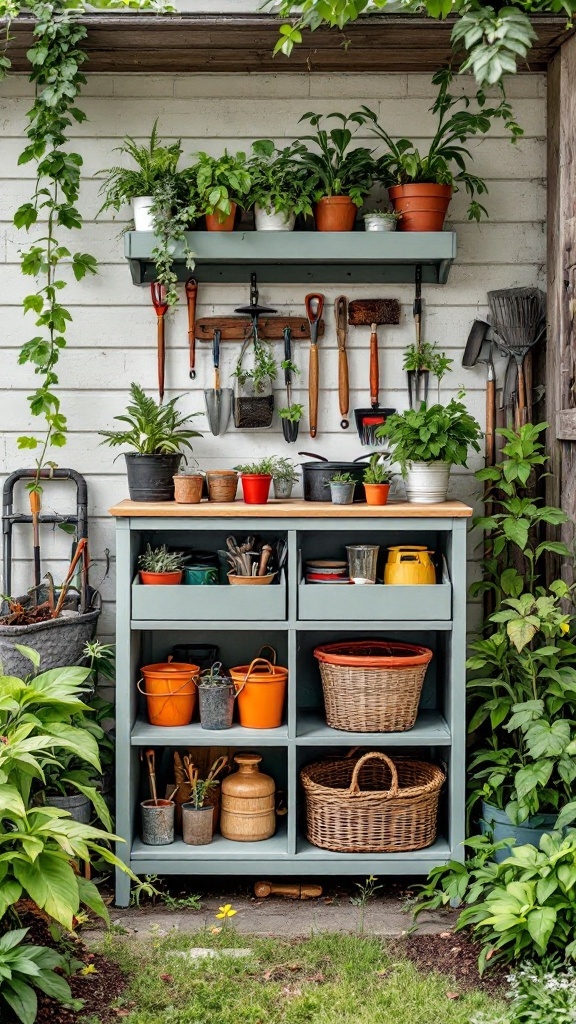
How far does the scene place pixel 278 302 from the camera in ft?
13.0

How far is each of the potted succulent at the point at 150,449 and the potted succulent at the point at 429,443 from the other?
73cm

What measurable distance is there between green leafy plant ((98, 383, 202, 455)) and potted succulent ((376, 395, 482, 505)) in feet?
2.39

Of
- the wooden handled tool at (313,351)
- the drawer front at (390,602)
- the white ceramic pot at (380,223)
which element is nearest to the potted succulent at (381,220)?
the white ceramic pot at (380,223)

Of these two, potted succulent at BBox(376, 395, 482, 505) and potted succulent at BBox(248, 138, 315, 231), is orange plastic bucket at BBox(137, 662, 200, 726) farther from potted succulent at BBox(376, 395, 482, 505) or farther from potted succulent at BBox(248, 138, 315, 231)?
potted succulent at BBox(248, 138, 315, 231)

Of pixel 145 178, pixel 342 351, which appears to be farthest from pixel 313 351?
pixel 145 178

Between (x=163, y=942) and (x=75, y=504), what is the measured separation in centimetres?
162

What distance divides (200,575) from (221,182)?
1.34 meters

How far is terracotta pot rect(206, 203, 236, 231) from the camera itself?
368cm

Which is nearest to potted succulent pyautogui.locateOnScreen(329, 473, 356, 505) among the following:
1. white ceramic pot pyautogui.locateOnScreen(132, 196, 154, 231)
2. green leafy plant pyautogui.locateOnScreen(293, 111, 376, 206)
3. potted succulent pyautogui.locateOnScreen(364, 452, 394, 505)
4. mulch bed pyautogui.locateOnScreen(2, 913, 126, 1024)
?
potted succulent pyautogui.locateOnScreen(364, 452, 394, 505)

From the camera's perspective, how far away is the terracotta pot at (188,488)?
358 centimetres

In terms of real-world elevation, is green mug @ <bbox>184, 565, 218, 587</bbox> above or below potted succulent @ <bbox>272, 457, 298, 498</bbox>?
below

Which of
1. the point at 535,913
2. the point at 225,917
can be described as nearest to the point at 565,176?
the point at 535,913

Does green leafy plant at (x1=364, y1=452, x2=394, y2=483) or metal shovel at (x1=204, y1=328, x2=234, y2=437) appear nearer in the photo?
green leafy plant at (x1=364, y1=452, x2=394, y2=483)

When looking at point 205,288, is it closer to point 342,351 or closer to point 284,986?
point 342,351
